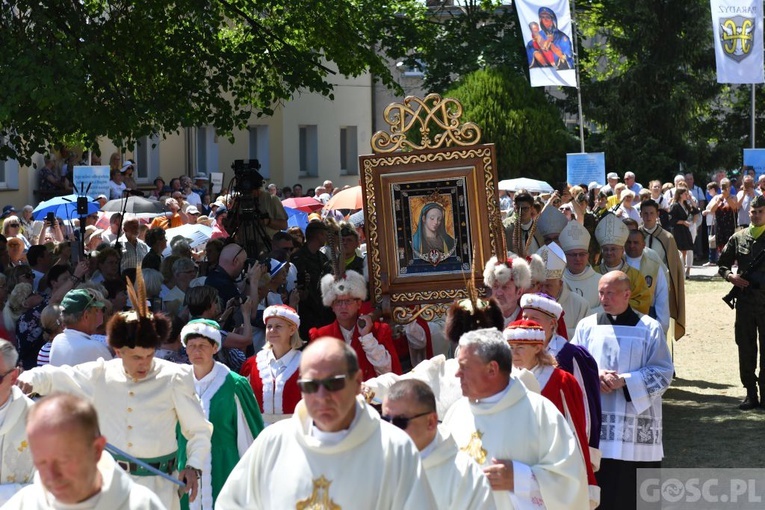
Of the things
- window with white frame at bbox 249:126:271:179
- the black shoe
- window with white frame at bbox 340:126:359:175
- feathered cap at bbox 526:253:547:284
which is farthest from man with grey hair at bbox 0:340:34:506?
window with white frame at bbox 340:126:359:175

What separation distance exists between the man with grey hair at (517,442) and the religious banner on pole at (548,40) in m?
19.3

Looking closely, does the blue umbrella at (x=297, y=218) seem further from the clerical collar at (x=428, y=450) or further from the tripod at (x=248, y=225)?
the clerical collar at (x=428, y=450)

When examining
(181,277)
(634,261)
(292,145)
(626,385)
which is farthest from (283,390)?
(292,145)

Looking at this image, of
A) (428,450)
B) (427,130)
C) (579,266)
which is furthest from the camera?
(579,266)

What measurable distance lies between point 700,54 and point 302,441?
32051 millimetres

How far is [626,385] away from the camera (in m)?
8.31

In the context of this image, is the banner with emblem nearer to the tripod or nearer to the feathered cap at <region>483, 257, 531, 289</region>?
the tripod

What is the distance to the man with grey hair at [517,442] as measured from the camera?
5539 mm

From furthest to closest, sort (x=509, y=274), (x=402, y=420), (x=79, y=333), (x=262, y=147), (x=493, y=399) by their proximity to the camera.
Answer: (x=262, y=147)
(x=509, y=274)
(x=79, y=333)
(x=493, y=399)
(x=402, y=420)

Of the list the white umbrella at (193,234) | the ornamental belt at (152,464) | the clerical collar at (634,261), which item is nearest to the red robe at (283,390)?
the ornamental belt at (152,464)

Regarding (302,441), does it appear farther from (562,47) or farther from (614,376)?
(562,47)

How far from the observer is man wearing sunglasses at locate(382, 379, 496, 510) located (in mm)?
4770

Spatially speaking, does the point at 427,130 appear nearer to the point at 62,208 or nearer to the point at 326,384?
the point at 326,384

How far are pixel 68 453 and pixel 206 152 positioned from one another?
31.1 metres
